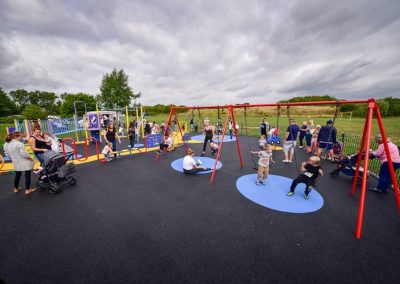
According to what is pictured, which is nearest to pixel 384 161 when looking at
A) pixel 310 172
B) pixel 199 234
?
pixel 310 172

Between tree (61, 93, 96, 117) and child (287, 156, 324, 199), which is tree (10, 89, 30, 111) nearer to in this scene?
tree (61, 93, 96, 117)

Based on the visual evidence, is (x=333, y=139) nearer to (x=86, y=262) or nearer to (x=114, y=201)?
(x=114, y=201)

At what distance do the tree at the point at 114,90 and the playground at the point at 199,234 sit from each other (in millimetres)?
41504

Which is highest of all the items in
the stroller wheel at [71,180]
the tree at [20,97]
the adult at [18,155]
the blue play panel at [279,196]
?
the tree at [20,97]

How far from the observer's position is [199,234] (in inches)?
144

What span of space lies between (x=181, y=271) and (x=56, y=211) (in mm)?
3854

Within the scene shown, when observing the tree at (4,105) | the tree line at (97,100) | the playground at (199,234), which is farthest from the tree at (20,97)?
the playground at (199,234)

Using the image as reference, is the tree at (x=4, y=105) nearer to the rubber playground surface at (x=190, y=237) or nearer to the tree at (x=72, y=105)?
the tree at (x=72, y=105)

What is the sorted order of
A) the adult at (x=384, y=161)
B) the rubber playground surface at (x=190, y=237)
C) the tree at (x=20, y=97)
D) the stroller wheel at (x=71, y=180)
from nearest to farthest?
the rubber playground surface at (x=190, y=237) → the adult at (x=384, y=161) → the stroller wheel at (x=71, y=180) → the tree at (x=20, y=97)

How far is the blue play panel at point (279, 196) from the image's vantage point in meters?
4.69

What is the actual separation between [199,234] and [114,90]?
4623cm

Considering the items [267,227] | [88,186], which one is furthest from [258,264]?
[88,186]

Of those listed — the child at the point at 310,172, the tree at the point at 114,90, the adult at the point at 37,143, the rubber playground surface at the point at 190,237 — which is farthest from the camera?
the tree at the point at 114,90

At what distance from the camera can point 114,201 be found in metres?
5.02
